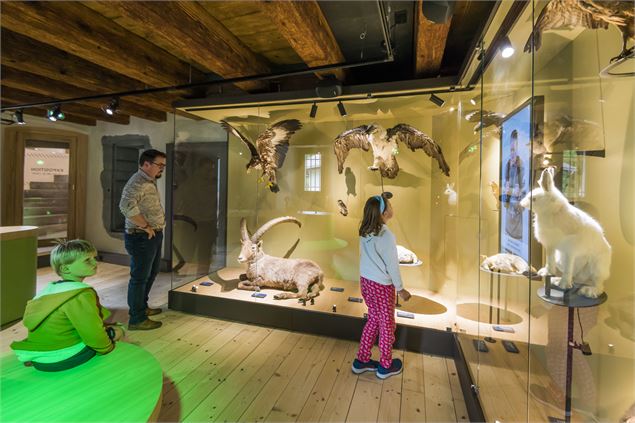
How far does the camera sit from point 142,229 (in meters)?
2.80

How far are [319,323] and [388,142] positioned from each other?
1.88 metres

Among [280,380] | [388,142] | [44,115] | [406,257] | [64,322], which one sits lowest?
[280,380]

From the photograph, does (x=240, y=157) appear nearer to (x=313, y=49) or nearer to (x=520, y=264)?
(x=313, y=49)

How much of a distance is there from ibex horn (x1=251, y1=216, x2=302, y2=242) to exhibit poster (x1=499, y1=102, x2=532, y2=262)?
228 cm

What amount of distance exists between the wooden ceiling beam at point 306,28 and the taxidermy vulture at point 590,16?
1.30 meters

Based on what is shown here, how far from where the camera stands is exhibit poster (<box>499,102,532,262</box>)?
1268mm

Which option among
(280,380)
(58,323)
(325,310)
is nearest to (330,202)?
(325,310)

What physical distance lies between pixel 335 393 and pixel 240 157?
114 inches

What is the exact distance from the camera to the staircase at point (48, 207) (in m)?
5.17

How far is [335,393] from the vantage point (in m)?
1.93

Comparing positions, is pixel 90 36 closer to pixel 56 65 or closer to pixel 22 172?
pixel 56 65

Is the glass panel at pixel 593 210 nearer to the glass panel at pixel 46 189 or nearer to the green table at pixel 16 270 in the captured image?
the green table at pixel 16 270

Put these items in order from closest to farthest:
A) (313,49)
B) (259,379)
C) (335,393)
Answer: (335,393) < (259,379) < (313,49)

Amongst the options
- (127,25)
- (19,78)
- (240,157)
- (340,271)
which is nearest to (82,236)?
(19,78)
